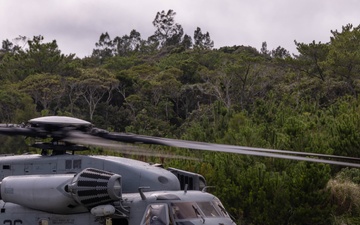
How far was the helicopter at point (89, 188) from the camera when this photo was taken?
43.0ft

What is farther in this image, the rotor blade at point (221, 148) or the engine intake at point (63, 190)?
the engine intake at point (63, 190)

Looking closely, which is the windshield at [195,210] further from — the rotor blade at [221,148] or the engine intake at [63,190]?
the rotor blade at [221,148]

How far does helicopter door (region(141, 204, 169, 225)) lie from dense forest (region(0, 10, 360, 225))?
6.56 ft

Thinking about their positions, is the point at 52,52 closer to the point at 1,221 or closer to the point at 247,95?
the point at 247,95

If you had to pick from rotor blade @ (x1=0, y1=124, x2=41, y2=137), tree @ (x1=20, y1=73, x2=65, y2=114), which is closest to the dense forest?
tree @ (x1=20, y1=73, x2=65, y2=114)

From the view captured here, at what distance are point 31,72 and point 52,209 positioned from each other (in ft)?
186

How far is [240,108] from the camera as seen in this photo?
2142 inches

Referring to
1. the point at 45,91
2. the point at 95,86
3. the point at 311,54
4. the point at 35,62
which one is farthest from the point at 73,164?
A: the point at 35,62

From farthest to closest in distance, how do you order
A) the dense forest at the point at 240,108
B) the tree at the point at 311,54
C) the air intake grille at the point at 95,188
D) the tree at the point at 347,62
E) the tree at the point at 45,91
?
the tree at the point at 311,54, the tree at the point at 45,91, the tree at the point at 347,62, the dense forest at the point at 240,108, the air intake grille at the point at 95,188

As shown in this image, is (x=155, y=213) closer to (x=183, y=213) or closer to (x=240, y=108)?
(x=183, y=213)

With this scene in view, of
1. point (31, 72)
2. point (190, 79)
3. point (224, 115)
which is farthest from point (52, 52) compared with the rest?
point (224, 115)

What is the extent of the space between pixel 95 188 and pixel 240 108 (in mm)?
41856

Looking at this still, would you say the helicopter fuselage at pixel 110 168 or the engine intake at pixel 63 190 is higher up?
the helicopter fuselage at pixel 110 168

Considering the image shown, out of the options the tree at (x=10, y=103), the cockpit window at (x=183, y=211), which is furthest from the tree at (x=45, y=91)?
the cockpit window at (x=183, y=211)
